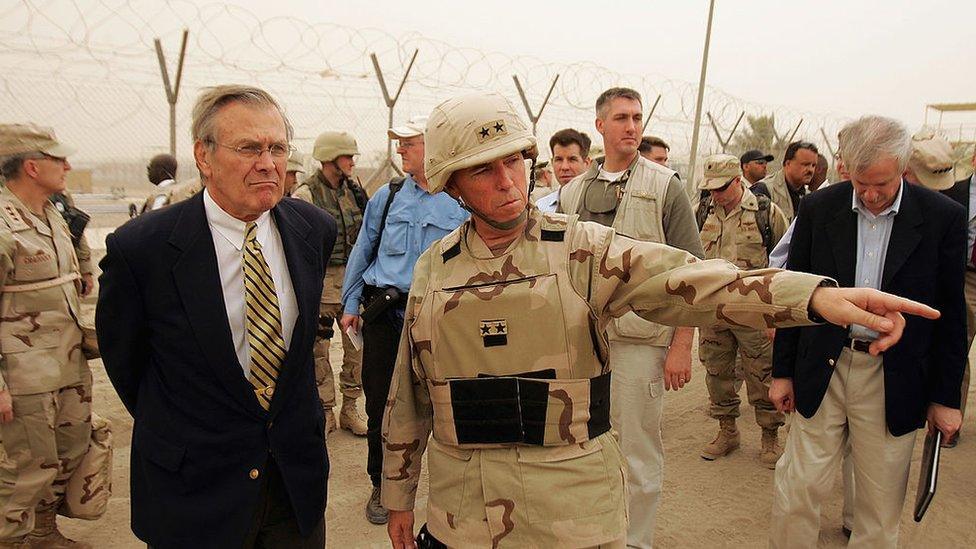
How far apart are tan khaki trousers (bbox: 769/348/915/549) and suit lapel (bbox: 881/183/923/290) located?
38 centimetres

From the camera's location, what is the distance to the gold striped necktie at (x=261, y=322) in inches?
72.1

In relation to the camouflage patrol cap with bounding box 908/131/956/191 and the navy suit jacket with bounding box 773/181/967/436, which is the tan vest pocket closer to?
the navy suit jacket with bounding box 773/181/967/436

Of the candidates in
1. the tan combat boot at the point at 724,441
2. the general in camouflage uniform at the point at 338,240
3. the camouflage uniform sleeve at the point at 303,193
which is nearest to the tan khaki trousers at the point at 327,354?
the general in camouflage uniform at the point at 338,240

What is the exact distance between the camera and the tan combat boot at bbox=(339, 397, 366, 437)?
4.74 meters

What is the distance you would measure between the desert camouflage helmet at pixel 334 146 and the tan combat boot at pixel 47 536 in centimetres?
267

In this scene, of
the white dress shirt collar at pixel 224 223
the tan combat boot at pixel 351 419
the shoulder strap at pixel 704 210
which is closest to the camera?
the white dress shirt collar at pixel 224 223

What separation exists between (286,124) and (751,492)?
138 inches

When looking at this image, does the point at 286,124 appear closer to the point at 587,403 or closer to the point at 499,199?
the point at 499,199

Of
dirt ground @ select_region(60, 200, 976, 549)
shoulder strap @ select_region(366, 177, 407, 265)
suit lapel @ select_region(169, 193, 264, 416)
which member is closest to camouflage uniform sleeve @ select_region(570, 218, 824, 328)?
suit lapel @ select_region(169, 193, 264, 416)

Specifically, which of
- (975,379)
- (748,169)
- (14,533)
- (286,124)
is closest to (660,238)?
(286,124)

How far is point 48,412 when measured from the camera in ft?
10.0

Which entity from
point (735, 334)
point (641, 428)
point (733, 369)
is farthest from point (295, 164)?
point (733, 369)

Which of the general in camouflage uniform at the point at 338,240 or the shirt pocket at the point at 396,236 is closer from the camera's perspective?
the shirt pocket at the point at 396,236

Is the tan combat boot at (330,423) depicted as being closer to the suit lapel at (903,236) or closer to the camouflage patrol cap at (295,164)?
the camouflage patrol cap at (295,164)
